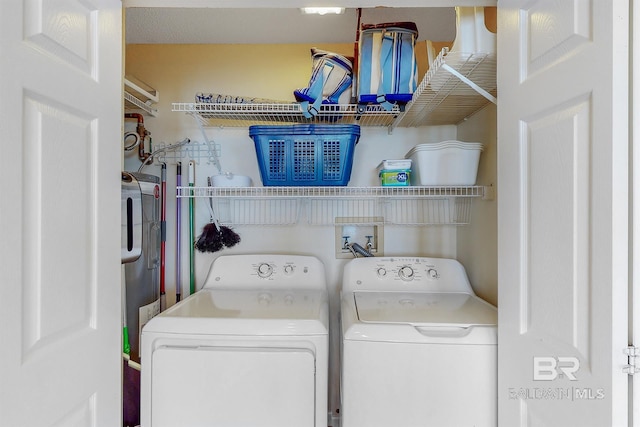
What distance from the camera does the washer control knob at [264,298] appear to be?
1770 mm

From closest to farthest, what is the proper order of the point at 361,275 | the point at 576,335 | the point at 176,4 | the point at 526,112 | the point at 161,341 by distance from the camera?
the point at 576,335 → the point at 526,112 → the point at 176,4 → the point at 161,341 → the point at 361,275

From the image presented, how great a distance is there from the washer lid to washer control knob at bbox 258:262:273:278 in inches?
19.4

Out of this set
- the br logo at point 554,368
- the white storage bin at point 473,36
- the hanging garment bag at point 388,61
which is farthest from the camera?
the hanging garment bag at point 388,61

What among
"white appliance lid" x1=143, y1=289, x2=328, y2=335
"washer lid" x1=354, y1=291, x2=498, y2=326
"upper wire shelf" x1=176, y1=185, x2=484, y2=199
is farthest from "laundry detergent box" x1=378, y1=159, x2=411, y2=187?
"white appliance lid" x1=143, y1=289, x2=328, y2=335

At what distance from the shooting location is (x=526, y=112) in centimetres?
111

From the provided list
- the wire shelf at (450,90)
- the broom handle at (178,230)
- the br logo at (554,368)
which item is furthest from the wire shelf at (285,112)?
the br logo at (554,368)

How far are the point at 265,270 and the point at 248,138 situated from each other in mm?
784

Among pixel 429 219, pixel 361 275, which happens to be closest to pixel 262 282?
A: pixel 361 275

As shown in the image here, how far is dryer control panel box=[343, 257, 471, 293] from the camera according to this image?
81.4 inches

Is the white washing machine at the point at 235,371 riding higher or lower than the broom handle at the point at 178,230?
lower

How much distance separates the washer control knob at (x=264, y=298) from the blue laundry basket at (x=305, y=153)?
0.55 meters

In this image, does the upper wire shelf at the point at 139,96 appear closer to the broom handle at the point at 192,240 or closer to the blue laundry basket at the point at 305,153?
the broom handle at the point at 192,240
